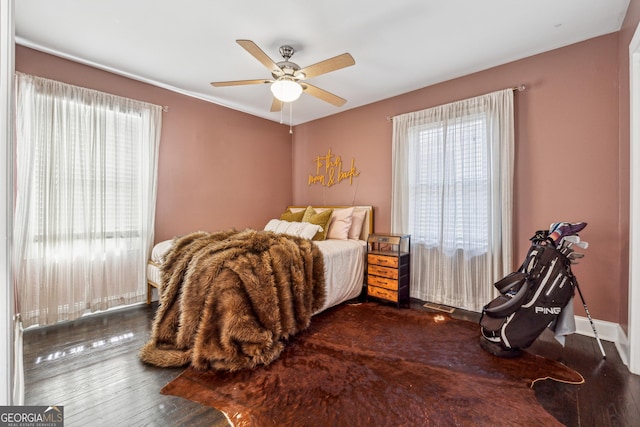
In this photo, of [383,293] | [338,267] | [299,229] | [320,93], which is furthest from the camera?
[299,229]

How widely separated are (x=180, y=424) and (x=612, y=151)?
12.4ft

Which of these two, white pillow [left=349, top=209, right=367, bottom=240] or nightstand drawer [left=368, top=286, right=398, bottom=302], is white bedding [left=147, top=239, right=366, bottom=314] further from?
white pillow [left=349, top=209, right=367, bottom=240]

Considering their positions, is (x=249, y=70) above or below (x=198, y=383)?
above

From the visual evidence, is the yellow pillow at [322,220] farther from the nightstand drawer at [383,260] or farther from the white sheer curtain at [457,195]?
the white sheer curtain at [457,195]

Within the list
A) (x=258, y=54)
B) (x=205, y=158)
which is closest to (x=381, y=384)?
(x=258, y=54)

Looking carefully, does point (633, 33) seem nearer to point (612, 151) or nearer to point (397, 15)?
point (612, 151)

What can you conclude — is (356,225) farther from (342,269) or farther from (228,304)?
(228,304)

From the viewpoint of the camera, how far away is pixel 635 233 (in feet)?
6.42

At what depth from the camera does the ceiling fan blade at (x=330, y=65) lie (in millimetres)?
2174

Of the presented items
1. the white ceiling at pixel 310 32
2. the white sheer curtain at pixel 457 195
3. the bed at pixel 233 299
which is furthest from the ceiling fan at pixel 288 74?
the white sheer curtain at pixel 457 195

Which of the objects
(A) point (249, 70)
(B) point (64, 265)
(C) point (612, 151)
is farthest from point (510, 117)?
(B) point (64, 265)

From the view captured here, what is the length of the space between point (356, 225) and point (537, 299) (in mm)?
2316

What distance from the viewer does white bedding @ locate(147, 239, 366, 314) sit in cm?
316

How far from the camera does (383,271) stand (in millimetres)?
3471
